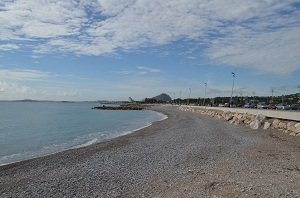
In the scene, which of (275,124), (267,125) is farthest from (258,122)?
(275,124)

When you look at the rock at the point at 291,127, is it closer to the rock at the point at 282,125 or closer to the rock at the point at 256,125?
the rock at the point at 282,125

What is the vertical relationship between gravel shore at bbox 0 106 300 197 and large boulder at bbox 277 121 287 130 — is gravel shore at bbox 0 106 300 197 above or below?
below

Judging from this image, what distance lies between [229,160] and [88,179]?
6175mm

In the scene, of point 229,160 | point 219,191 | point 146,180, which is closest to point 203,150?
point 229,160

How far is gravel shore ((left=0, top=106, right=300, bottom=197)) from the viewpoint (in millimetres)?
10062

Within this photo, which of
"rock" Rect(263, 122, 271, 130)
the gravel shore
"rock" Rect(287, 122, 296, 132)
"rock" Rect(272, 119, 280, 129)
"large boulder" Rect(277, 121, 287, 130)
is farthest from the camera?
"rock" Rect(263, 122, 271, 130)

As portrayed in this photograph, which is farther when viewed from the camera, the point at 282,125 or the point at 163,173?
the point at 282,125

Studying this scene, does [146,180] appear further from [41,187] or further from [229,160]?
[229,160]

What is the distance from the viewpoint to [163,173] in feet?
41.2

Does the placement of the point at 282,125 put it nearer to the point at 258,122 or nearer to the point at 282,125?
the point at 282,125

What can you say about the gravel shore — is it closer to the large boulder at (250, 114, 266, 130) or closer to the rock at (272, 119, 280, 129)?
the rock at (272, 119, 280, 129)

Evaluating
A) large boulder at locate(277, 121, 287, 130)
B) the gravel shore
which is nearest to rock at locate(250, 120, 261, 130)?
large boulder at locate(277, 121, 287, 130)

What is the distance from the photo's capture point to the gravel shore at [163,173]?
10062mm

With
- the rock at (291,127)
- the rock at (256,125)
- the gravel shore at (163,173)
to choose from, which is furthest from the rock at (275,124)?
the gravel shore at (163,173)
